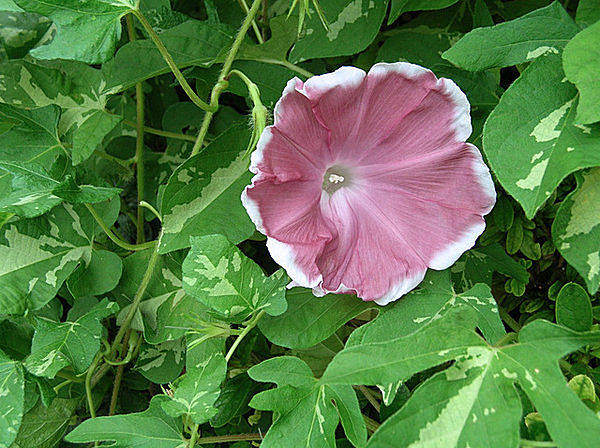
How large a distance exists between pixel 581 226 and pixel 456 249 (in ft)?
0.48

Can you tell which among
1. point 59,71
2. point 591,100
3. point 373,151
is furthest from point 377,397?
point 59,71

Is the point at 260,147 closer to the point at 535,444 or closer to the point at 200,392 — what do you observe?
the point at 200,392

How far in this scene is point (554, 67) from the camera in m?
0.78

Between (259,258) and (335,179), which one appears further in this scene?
(259,258)

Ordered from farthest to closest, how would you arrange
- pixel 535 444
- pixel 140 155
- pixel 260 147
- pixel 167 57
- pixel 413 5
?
pixel 140 155 < pixel 413 5 < pixel 167 57 < pixel 260 147 < pixel 535 444

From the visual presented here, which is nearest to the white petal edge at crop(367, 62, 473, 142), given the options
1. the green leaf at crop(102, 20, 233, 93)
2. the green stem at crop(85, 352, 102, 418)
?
the green leaf at crop(102, 20, 233, 93)

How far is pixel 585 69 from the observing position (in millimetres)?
726

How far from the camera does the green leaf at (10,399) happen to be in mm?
929

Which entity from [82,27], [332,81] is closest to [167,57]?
[82,27]

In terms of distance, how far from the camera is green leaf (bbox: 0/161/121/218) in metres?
0.92

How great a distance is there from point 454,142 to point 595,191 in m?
0.17

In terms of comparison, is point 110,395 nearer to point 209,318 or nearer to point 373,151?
point 209,318

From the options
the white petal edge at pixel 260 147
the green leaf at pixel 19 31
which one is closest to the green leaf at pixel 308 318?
the white petal edge at pixel 260 147

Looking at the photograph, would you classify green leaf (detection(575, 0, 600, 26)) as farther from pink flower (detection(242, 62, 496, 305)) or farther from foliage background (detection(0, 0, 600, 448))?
pink flower (detection(242, 62, 496, 305))
